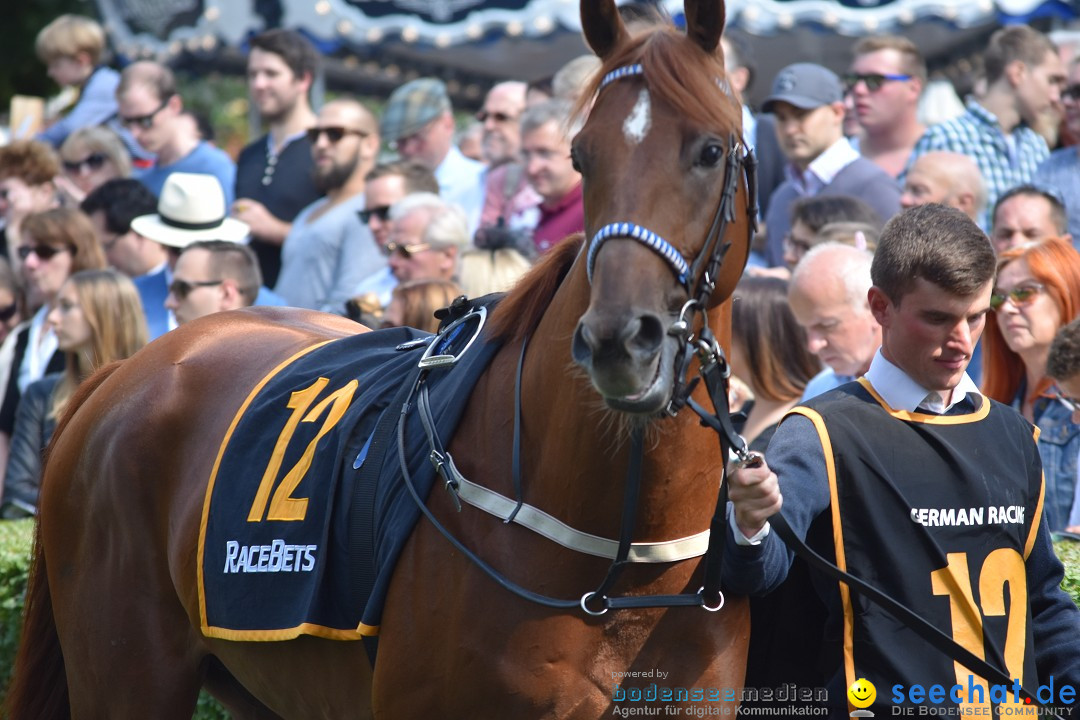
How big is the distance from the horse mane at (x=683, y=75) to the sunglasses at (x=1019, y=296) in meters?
2.19

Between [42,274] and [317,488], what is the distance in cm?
Result: 547

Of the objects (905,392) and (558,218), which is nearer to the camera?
(905,392)

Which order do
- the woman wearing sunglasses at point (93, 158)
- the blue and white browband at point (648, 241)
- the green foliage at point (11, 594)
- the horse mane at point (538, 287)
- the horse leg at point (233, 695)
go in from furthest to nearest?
the woman wearing sunglasses at point (93, 158) → the green foliage at point (11, 594) → the horse leg at point (233, 695) → the horse mane at point (538, 287) → the blue and white browband at point (648, 241)

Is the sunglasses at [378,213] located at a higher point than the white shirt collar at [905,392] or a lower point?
lower

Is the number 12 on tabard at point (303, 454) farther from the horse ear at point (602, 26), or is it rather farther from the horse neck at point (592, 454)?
the horse ear at point (602, 26)

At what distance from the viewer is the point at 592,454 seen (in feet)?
9.33

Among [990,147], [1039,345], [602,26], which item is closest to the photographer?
[602,26]

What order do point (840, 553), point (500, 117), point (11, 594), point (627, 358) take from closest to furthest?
point (627, 358), point (840, 553), point (11, 594), point (500, 117)

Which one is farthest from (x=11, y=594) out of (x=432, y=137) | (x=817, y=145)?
A: (x=432, y=137)

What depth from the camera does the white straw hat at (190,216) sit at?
7941 millimetres

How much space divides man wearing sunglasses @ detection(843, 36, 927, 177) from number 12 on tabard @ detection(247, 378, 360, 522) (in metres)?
4.62

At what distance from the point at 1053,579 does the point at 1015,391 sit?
173cm

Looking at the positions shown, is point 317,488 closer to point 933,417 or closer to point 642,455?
point 642,455

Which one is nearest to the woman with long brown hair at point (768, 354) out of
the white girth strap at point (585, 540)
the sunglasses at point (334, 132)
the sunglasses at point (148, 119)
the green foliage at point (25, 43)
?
the white girth strap at point (585, 540)
